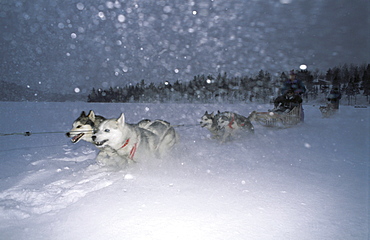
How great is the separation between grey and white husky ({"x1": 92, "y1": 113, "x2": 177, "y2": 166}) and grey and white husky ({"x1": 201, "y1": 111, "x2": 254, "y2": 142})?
2085 millimetres

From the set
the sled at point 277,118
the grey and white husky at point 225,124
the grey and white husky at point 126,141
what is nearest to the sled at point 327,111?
the sled at point 277,118

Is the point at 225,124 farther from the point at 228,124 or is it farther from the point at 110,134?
the point at 110,134

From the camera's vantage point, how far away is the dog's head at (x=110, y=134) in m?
3.30

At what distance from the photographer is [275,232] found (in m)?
1.86

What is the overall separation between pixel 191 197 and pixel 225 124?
3.77 metres

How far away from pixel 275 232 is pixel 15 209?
8.87ft

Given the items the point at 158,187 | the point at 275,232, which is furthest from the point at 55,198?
the point at 275,232

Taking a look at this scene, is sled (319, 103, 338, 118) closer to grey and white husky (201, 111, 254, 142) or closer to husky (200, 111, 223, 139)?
grey and white husky (201, 111, 254, 142)

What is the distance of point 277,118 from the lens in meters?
8.09

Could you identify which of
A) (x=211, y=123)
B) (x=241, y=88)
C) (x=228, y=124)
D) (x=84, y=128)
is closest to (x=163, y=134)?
(x=84, y=128)

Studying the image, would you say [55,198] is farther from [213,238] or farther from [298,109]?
[298,109]

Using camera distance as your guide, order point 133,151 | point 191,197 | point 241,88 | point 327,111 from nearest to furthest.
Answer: point 191,197 < point 133,151 < point 327,111 < point 241,88

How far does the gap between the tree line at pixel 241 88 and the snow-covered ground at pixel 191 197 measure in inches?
1969

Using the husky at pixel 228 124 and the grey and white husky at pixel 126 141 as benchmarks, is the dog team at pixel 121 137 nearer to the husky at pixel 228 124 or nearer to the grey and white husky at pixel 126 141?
the grey and white husky at pixel 126 141
